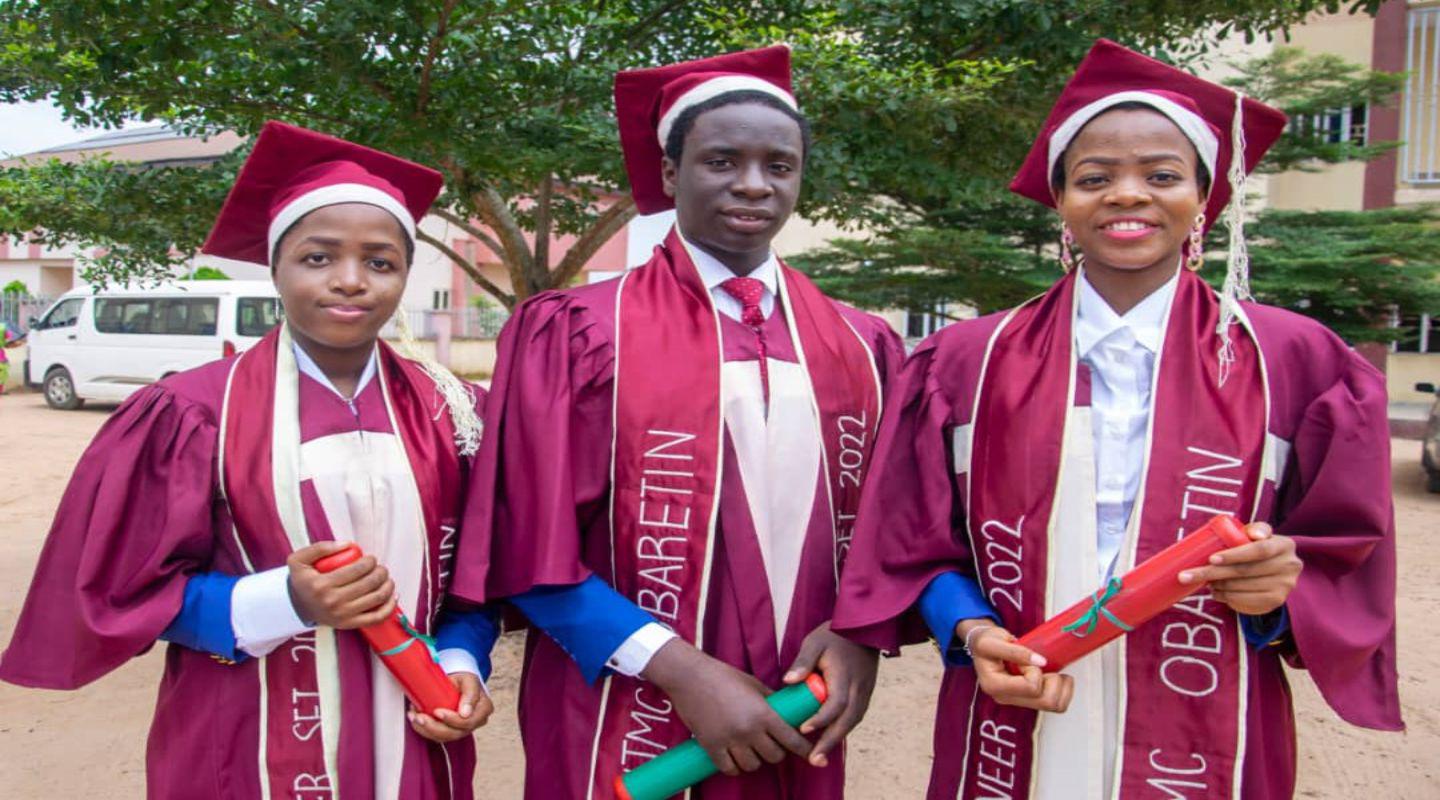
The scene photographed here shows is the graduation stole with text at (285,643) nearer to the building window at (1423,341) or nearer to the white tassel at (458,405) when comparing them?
the white tassel at (458,405)

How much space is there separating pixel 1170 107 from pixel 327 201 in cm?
160

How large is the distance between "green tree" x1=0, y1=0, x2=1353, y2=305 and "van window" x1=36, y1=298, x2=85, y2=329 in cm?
1278

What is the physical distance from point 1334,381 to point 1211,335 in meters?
0.22

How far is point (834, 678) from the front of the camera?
197 cm

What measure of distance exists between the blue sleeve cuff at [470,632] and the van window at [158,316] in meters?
13.7

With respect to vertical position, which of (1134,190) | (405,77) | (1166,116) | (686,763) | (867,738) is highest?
(405,77)

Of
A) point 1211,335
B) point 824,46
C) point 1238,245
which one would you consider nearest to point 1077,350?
point 1211,335

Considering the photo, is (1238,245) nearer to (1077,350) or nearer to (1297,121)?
(1077,350)

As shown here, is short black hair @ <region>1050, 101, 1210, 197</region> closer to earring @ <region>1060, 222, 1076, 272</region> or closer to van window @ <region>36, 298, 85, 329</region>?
earring @ <region>1060, 222, 1076, 272</region>

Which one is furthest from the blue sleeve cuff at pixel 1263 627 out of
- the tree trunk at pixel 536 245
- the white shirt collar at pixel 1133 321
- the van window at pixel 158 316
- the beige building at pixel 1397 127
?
the beige building at pixel 1397 127

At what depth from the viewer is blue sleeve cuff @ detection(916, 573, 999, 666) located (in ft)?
6.24

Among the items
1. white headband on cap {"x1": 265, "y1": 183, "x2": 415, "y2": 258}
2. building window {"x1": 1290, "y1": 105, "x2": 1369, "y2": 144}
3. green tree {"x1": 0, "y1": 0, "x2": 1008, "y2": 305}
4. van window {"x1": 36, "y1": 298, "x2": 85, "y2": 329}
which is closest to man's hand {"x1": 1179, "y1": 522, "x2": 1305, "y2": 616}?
white headband on cap {"x1": 265, "y1": 183, "x2": 415, "y2": 258}

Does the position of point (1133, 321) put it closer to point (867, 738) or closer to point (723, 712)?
point (723, 712)

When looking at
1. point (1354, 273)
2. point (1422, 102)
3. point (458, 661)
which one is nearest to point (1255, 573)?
point (458, 661)
